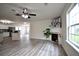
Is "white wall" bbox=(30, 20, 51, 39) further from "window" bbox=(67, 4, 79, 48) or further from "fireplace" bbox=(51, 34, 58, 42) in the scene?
"window" bbox=(67, 4, 79, 48)

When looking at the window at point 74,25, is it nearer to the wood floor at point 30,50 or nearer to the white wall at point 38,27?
the wood floor at point 30,50

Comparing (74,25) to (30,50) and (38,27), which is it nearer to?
(30,50)

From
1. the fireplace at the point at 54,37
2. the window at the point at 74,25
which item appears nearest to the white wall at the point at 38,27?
the fireplace at the point at 54,37

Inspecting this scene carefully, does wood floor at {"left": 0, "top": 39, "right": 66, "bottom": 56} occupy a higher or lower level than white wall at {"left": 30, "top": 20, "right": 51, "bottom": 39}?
lower

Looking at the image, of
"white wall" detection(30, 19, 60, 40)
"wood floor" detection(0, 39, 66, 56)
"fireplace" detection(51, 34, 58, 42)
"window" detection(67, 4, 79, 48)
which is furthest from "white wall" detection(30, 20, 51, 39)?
"window" detection(67, 4, 79, 48)

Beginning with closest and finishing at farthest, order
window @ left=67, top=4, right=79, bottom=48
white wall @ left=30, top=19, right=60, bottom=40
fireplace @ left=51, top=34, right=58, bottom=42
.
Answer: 1. window @ left=67, top=4, right=79, bottom=48
2. fireplace @ left=51, top=34, right=58, bottom=42
3. white wall @ left=30, top=19, right=60, bottom=40

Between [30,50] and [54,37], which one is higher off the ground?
[54,37]

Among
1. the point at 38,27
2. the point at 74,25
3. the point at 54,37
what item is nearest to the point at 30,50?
the point at 74,25

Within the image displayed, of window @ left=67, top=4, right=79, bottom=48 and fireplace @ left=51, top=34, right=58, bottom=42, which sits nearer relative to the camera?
window @ left=67, top=4, right=79, bottom=48

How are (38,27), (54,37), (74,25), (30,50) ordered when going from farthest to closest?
(38,27)
(54,37)
(30,50)
(74,25)

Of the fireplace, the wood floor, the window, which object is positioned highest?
the window

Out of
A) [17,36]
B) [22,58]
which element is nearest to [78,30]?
[22,58]

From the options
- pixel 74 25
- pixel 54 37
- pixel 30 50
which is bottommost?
pixel 30 50

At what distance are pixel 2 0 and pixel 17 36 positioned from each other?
9.24m
